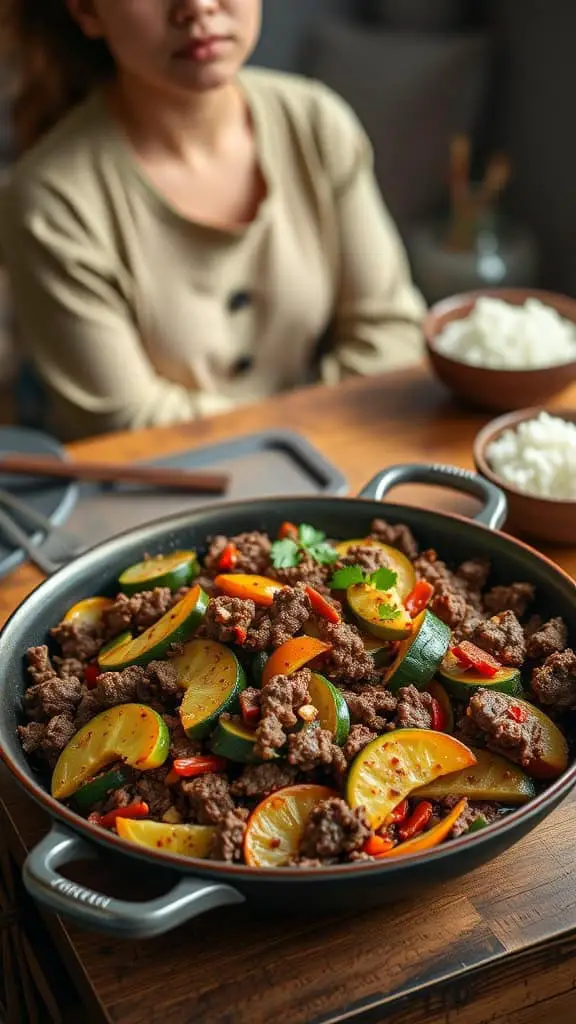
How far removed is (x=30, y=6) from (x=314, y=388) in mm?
1015

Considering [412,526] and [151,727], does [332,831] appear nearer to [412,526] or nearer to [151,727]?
[151,727]

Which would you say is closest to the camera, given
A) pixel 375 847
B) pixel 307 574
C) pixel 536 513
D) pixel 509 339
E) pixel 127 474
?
pixel 375 847

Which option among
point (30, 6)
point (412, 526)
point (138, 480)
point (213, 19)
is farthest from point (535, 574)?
point (30, 6)

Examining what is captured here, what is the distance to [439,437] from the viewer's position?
1894 mm

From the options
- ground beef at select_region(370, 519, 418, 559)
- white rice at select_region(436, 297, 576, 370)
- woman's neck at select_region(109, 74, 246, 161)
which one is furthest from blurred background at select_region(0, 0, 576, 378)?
ground beef at select_region(370, 519, 418, 559)

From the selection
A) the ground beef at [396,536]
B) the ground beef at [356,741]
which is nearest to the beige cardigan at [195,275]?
the ground beef at [396,536]

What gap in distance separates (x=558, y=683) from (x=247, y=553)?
43cm

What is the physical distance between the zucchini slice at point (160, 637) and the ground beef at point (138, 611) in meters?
0.03

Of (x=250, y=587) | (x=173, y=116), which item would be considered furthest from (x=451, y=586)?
(x=173, y=116)

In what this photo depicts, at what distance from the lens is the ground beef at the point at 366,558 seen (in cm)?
132

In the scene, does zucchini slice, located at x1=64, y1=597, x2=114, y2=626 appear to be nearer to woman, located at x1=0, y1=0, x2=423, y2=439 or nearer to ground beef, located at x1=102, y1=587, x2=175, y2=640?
ground beef, located at x1=102, y1=587, x2=175, y2=640

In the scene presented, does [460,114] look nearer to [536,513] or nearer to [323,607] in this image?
[536,513]

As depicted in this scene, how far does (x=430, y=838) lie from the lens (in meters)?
1.01

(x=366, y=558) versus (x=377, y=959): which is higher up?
(x=366, y=558)
